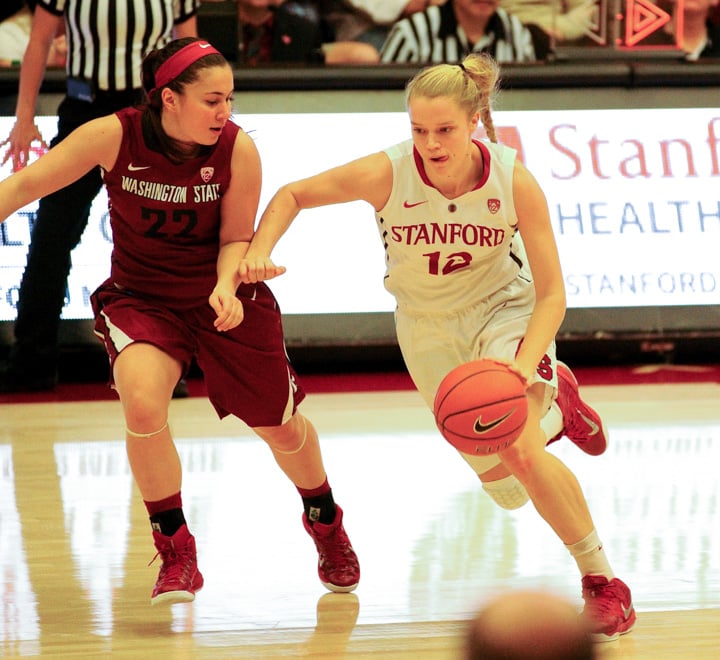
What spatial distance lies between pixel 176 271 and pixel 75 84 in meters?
2.77

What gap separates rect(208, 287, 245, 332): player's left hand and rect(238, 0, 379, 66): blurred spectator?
4103 millimetres

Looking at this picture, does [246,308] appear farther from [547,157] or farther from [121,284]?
[547,157]

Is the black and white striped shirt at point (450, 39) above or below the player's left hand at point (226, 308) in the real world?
above

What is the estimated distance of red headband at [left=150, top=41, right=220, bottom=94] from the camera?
3525mm

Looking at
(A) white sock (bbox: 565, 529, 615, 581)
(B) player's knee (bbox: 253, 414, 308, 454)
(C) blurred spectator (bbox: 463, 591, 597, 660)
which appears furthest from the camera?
(B) player's knee (bbox: 253, 414, 308, 454)

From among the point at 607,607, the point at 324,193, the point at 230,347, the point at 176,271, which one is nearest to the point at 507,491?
the point at 607,607

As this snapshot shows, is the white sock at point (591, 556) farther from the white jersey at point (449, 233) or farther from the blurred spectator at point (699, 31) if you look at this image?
the blurred spectator at point (699, 31)

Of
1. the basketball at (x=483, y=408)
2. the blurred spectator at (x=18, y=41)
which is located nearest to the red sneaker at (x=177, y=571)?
the basketball at (x=483, y=408)

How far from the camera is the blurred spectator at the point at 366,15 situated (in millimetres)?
7445

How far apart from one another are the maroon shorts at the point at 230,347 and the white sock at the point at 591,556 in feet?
2.97

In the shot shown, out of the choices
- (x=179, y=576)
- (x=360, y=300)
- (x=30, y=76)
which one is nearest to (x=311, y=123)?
(x=360, y=300)

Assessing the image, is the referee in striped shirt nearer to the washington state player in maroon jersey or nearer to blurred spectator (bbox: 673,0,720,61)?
the washington state player in maroon jersey

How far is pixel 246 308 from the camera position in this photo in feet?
12.1

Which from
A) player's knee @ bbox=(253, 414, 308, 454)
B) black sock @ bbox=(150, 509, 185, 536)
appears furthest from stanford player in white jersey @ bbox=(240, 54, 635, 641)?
black sock @ bbox=(150, 509, 185, 536)
